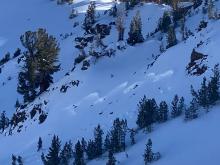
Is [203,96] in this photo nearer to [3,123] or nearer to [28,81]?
[3,123]

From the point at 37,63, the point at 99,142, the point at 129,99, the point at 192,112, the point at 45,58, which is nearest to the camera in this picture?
the point at 192,112

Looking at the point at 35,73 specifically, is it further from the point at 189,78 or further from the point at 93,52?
the point at 189,78

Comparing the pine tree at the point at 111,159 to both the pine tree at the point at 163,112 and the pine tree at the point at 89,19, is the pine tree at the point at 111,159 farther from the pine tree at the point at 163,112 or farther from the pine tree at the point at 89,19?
the pine tree at the point at 89,19

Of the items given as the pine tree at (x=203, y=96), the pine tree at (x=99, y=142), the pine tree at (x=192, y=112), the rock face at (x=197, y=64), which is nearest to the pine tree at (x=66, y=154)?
the pine tree at (x=99, y=142)

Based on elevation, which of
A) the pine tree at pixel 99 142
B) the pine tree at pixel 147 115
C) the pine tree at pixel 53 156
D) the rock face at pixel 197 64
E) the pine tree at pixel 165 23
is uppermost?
the pine tree at pixel 165 23

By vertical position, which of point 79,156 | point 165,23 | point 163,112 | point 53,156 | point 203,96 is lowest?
point 53,156

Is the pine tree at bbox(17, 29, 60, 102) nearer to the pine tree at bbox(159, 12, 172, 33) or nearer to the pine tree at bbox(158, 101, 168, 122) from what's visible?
the pine tree at bbox(159, 12, 172, 33)

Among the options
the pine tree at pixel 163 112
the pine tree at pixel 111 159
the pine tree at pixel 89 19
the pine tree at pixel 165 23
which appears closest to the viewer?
the pine tree at pixel 111 159

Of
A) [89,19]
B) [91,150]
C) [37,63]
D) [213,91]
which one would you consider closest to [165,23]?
[89,19]
